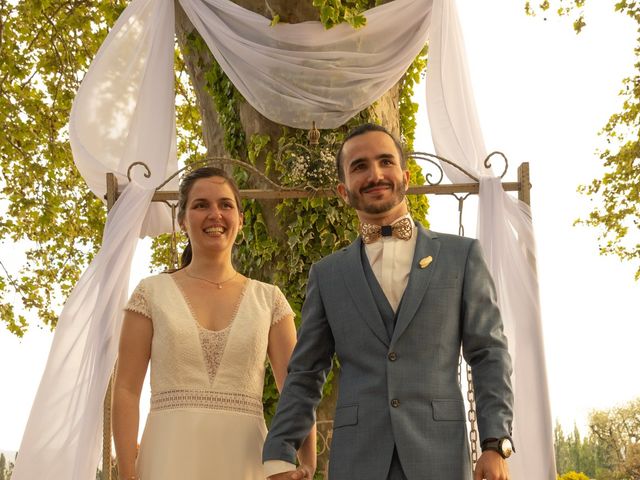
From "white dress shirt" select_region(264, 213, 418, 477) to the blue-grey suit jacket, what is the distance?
3 cm

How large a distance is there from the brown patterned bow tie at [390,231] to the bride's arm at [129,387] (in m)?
0.90

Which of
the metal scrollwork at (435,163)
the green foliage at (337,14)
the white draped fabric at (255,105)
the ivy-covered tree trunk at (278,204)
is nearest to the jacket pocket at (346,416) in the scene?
the white draped fabric at (255,105)

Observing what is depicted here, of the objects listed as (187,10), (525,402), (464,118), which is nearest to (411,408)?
(525,402)

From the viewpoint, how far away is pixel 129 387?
→ 3.14 meters

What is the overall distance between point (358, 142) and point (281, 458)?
3.17 feet

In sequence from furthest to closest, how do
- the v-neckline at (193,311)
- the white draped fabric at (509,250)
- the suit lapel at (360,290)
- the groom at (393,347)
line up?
the white draped fabric at (509,250) → the v-neckline at (193,311) → the suit lapel at (360,290) → the groom at (393,347)

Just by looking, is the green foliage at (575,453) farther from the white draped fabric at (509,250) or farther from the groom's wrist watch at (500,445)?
the groom's wrist watch at (500,445)

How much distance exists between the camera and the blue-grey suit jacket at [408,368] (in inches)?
98.8

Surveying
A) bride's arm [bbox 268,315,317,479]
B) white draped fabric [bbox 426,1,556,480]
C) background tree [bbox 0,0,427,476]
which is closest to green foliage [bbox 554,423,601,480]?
background tree [bbox 0,0,427,476]

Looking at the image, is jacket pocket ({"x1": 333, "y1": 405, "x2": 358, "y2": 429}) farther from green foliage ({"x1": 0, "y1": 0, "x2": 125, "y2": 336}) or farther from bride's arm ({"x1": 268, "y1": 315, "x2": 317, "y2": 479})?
green foliage ({"x1": 0, "y1": 0, "x2": 125, "y2": 336})

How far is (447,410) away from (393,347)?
0.74ft

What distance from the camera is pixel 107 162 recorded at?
16.2 feet

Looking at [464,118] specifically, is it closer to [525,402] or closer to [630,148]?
[525,402]

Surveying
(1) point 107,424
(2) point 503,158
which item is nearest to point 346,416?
(1) point 107,424
